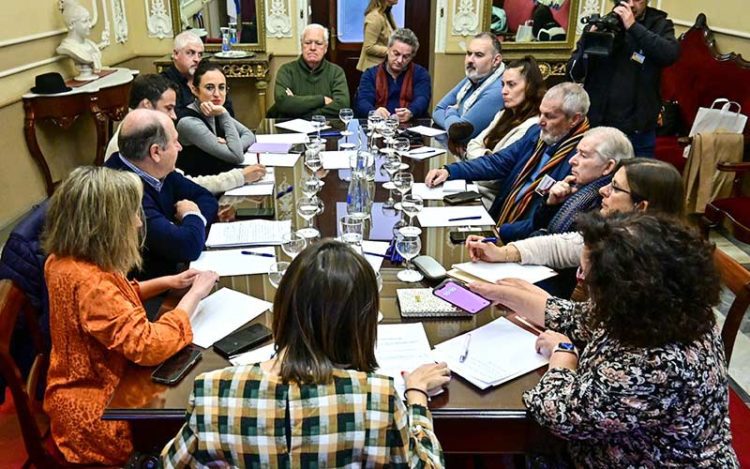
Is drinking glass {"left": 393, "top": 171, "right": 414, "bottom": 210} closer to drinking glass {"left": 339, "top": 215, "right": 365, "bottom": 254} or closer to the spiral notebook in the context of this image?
drinking glass {"left": 339, "top": 215, "right": 365, "bottom": 254}

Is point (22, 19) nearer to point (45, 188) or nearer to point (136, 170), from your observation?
point (45, 188)

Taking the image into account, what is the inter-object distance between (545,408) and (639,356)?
0.20 meters

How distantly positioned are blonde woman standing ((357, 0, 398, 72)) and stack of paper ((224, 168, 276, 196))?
8.49ft

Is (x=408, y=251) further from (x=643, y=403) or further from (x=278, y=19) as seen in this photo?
(x=278, y=19)

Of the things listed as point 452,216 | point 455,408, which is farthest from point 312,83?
point 455,408

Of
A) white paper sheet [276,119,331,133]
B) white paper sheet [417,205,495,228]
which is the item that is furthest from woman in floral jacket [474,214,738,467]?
white paper sheet [276,119,331,133]

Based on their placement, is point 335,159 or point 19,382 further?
point 335,159

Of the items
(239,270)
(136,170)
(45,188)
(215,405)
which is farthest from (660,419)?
(45,188)

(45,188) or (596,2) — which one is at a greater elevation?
(596,2)

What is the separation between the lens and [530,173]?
2.65m

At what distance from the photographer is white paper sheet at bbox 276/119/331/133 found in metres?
3.59

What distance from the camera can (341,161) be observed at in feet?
9.86

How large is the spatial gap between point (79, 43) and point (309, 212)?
10.4 ft

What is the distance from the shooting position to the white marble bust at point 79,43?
171 inches
